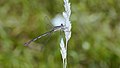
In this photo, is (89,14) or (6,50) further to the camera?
(89,14)

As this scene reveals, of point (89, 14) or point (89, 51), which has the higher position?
point (89, 14)

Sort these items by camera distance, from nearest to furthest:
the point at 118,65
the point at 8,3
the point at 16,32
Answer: the point at 118,65, the point at 16,32, the point at 8,3

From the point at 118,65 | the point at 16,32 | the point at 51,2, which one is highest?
the point at 51,2

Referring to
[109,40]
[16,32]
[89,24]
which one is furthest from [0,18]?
[109,40]

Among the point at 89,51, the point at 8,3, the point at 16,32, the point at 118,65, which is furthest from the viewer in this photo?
the point at 8,3

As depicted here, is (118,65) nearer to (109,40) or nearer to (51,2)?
(109,40)

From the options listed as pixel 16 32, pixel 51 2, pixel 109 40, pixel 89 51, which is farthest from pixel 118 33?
pixel 16 32

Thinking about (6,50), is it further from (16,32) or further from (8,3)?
(8,3)
